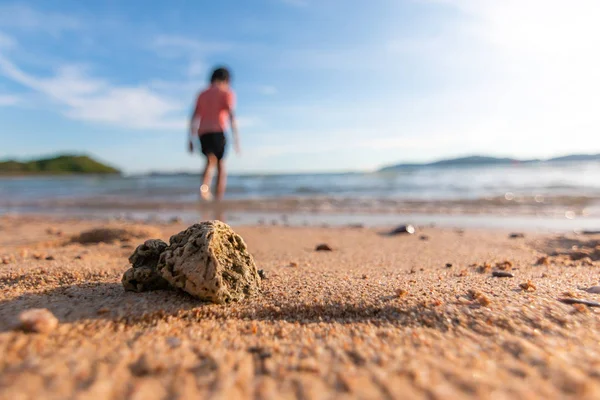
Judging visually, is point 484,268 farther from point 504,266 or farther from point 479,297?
point 479,297

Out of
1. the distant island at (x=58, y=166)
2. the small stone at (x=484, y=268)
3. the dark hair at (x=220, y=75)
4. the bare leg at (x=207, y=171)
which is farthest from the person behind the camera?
the distant island at (x=58, y=166)

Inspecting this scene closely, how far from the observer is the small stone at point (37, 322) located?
1.16 m

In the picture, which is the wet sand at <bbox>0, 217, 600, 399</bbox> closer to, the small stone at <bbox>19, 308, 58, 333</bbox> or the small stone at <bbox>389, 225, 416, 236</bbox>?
the small stone at <bbox>19, 308, 58, 333</bbox>

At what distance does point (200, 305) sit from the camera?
1476 millimetres

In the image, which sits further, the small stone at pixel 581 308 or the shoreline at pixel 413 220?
the shoreline at pixel 413 220

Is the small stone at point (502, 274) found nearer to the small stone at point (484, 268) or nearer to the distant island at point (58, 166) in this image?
the small stone at point (484, 268)

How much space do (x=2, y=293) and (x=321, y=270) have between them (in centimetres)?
161

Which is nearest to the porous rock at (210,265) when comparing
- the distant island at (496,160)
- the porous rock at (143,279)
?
the porous rock at (143,279)

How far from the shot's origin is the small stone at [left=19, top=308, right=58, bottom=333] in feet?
3.79

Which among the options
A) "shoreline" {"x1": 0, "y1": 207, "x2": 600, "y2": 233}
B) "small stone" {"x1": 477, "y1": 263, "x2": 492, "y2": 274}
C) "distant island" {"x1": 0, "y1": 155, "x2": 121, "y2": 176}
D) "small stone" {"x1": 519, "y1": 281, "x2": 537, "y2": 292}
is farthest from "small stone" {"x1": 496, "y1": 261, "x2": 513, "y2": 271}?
"distant island" {"x1": 0, "y1": 155, "x2": 121, "y2": 176}

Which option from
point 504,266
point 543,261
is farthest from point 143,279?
point 543,261

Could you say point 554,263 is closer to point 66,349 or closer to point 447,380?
point 447,380

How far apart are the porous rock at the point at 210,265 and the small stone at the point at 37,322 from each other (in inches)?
17.8

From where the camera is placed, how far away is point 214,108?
18.5 feet
